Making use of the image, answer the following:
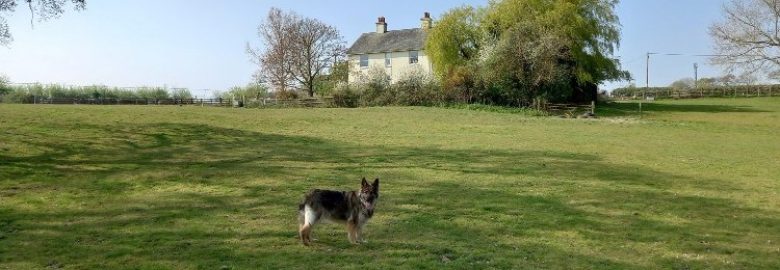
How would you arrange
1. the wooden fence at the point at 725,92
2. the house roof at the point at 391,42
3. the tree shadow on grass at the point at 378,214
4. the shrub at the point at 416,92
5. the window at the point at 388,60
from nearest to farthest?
the tree shadow on grass at the point at 378,214 → the shrub at the point at 416,92 → the house roof at the point at 391,42 → the window at the point at 388,60 → the wooden fence at the point at 725,92

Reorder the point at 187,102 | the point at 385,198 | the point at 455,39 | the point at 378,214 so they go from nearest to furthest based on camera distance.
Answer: the point at 378,214
the point at 385,198
the point at 455,39
the point at 187,102

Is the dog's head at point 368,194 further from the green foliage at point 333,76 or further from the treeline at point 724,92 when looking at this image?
the treeline at point 724,92

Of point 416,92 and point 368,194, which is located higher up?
point 416,92

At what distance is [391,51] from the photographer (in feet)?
242

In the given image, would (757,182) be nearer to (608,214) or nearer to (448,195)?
(608,214)

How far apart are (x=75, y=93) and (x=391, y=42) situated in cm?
3648

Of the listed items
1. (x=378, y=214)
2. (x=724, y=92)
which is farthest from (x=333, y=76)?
(x=724, y=92)

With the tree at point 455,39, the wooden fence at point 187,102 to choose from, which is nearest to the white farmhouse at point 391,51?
the tree at point 455,39

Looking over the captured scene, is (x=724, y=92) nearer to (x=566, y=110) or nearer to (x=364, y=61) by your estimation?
(x=364, y=61)

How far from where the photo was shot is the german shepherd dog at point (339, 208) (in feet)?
33.8

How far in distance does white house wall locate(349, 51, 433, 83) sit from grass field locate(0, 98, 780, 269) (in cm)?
4045

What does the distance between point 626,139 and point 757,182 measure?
12399 mm

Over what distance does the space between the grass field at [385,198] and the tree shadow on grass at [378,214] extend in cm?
6

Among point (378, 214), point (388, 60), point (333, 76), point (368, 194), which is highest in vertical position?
point (388, 60)
